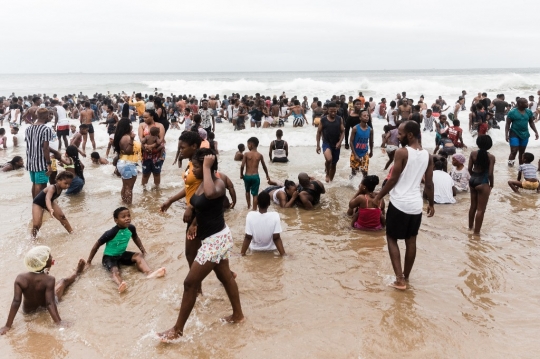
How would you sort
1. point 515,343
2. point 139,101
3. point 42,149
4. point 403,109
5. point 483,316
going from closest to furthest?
point 515,343 < point 483,316 < point 42,149 < point 403,109 < point 139,101

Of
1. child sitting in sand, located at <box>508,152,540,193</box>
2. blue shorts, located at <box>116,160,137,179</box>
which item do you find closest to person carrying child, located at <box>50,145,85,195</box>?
blue shorts, located at <box>116,160,137,179</box>

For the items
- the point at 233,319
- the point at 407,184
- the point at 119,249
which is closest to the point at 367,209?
the point at 407,184

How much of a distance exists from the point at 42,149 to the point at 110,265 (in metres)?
2.94

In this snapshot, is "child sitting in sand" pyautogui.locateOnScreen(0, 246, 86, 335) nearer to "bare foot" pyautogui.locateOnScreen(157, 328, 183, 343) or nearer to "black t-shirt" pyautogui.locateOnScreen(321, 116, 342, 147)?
"bare foot" pyautogui.locateOnScreen(157, 328, 183, 343)

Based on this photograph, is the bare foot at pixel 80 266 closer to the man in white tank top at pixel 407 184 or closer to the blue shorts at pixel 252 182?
the blue shorts at pixel 252 182

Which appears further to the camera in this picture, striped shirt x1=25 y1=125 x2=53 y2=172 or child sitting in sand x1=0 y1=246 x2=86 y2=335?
striped shirt x1=25 y1=125 x2=53 y2=172

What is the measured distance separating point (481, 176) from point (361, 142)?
9.37ft

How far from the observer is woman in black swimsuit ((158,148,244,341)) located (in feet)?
10.8

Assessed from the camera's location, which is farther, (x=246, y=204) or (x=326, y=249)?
(x=246, y=204)

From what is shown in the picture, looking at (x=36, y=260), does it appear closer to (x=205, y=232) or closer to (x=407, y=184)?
(x=205, y=232)

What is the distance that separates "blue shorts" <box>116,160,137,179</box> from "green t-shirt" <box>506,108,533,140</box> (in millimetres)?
8398

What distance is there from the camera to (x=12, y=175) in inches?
400

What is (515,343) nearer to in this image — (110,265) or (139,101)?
(110,265)

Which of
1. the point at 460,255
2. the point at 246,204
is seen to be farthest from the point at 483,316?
the point at 246,204
